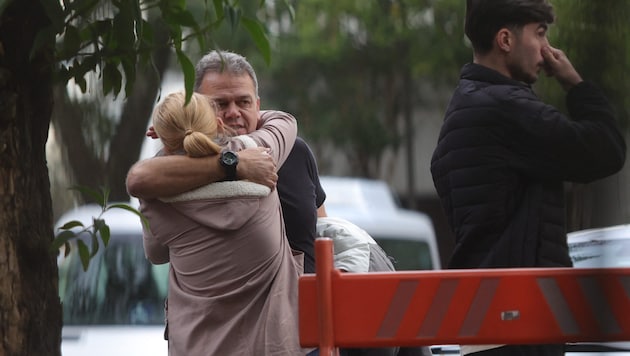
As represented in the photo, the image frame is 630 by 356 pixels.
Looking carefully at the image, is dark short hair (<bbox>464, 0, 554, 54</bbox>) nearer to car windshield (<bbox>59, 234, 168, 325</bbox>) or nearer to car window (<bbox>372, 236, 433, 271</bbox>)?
car windshield (<bbox>59, 234, 168, 325</bbox>)

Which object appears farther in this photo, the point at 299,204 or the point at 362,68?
the point at 362,68

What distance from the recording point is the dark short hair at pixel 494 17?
3.37m

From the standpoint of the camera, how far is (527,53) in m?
3.41

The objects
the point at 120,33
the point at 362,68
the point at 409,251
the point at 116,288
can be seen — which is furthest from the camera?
the point at 362,68

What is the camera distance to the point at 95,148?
11000mm

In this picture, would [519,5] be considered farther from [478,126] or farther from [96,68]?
[96,68]

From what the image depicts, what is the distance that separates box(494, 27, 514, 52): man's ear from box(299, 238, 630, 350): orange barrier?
0.86m

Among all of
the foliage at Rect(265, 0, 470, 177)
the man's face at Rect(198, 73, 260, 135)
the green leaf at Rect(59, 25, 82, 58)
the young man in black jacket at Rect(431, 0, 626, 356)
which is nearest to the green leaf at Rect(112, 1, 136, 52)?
the green leaf at Rect(59, 25, 82, 58)

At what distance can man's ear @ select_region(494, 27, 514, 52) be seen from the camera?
341cm

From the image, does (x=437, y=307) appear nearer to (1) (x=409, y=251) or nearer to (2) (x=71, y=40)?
(2) (x=71, y=40)

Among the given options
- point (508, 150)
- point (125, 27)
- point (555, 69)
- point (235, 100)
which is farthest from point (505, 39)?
point (125, 27)

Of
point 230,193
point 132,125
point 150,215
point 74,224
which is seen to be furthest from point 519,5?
point 132,125

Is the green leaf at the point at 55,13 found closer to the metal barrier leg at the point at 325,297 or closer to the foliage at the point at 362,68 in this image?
the metal barrier leg at the point at 325,297

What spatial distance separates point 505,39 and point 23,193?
4.61 feet
